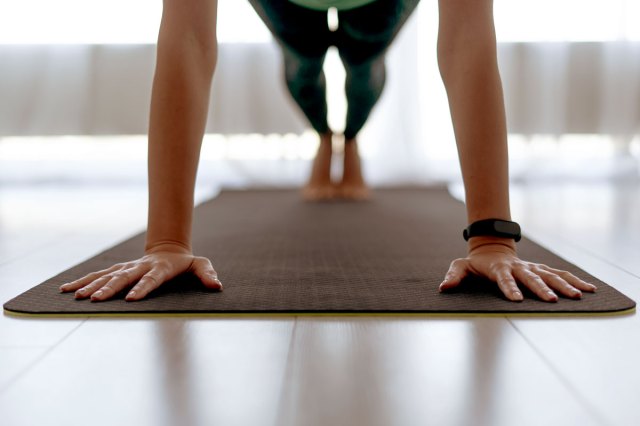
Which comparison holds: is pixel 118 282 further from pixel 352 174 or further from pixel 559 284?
pixel 352 174

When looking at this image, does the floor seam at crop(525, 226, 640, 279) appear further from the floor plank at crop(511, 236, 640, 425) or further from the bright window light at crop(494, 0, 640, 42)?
the bright window light at crop(494, 0, 640, 42)

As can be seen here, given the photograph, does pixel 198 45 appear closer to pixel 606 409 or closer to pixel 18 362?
pixel 18 362

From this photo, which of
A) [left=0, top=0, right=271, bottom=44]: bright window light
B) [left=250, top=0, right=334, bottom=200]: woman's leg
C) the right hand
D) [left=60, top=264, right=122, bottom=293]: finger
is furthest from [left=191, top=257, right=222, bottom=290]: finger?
[left=0, top=0, right=271, bottom=44]: bright window light

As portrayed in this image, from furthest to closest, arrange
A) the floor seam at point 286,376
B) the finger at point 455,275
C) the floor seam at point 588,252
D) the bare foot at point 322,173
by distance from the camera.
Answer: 1. the bare foot at point 322,173
2. the floor seam at point 588,252
3. the finger at point 455,275
4. the floor seam at point 286,376

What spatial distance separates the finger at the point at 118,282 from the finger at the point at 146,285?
0.7 inches

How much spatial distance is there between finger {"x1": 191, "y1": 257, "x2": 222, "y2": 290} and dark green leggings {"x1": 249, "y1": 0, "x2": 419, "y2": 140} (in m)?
0.87

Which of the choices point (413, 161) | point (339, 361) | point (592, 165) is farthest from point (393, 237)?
point (592, 165)

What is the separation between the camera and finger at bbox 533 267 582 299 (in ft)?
3.00

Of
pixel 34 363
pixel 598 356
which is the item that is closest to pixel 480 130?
pixel 598 356

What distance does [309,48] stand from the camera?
1.93 meters

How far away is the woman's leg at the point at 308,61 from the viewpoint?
1746 mm

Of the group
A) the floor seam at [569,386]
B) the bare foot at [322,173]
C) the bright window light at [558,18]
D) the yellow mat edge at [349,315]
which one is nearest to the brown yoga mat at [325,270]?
the yellow mat edge at [349,315]

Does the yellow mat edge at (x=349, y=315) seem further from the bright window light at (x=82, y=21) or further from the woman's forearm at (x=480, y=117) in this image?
the bright window light at (x=82, y=21)

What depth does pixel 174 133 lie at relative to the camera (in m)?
1.02
